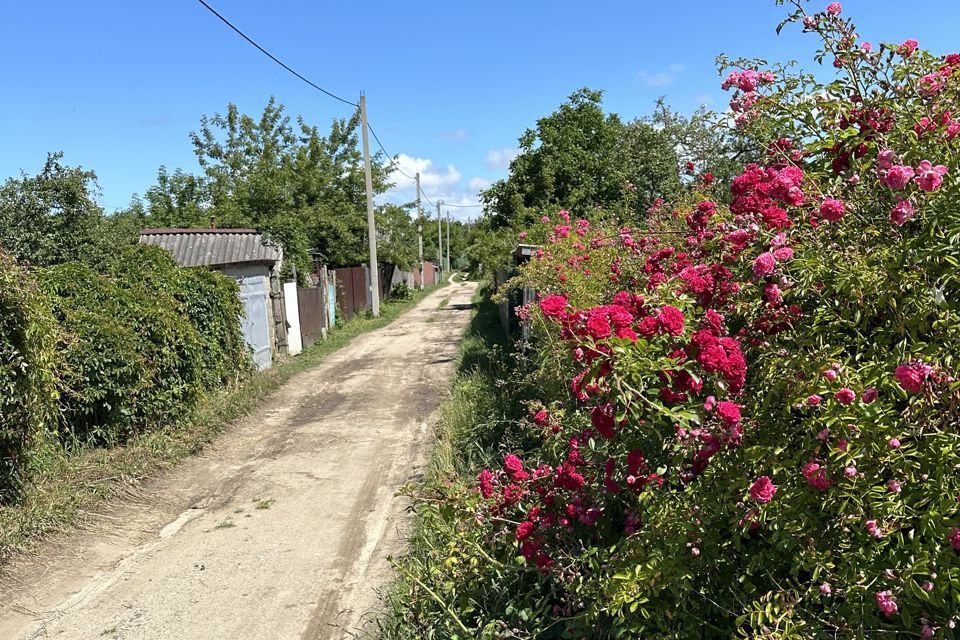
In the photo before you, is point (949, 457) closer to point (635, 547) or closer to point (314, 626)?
point (635, 547)

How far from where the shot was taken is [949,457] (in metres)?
1.66

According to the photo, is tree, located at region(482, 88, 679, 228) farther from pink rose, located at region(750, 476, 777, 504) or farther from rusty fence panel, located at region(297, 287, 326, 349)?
pink rose, located at region(750, 476, 777, 504)

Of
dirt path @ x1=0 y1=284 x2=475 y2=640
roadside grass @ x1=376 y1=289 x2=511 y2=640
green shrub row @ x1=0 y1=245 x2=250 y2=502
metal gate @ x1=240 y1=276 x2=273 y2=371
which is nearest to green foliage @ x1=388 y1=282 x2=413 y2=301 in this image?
metal gate @ x1=240 y1=276 x2=273 y2=371

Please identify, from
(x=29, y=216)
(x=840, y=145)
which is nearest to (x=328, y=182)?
(x=29, y=216)

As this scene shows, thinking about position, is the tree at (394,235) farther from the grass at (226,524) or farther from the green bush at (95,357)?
the grass at (226,524)

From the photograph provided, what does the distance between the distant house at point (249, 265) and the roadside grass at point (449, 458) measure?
3801 millimetres

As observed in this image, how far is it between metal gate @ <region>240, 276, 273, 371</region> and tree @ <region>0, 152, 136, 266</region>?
2.42 metres

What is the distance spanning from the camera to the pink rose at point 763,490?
190 cm

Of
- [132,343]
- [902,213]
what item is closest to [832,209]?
[902,213]

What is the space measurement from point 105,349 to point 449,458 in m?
3.60

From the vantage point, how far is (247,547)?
5266 millimetres

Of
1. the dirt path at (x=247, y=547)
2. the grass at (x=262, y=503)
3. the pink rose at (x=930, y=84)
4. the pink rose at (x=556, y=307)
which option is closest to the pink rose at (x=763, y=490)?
the pink rose at (x=556, y=307)

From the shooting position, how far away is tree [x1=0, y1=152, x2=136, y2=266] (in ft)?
34.5

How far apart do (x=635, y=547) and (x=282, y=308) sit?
43.1 ft
